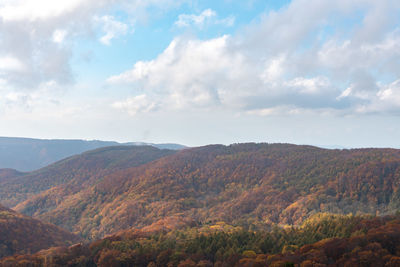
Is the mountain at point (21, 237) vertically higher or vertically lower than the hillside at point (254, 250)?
lower

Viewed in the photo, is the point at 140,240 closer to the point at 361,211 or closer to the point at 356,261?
the point at 356,261

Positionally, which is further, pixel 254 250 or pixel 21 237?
pixel 21 237

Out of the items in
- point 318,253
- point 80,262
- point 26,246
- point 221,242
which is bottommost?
point 26,246

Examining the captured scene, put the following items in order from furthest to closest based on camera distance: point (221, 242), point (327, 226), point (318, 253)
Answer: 1. point (327, 226)
2. point (221, 242)
3. point (318, 253)

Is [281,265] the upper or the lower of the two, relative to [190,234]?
upper

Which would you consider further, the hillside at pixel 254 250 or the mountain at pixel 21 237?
the mountain at pixel 21 237

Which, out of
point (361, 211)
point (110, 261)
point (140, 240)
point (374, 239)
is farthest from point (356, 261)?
point (361, 211)

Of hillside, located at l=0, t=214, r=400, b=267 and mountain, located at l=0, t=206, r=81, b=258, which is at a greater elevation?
hillside, located at l=0, t=214, r=400, b=267

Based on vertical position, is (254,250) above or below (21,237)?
above

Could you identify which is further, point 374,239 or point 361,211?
point 361,211

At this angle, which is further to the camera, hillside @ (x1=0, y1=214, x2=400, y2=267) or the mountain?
the mountain

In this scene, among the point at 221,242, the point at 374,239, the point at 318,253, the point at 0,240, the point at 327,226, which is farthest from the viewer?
the point at 0,240

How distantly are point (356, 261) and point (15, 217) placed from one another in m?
190

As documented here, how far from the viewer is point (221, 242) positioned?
4700 inches
